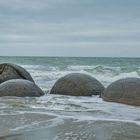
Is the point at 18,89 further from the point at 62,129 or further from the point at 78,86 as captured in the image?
the point at 62,129

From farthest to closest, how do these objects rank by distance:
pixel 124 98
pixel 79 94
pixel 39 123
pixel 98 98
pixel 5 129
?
pixel 79 94 < pixel 98 98 < pixel 124 98 < pixel 39 123 < pixel 5 129

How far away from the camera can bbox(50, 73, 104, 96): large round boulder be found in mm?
10266

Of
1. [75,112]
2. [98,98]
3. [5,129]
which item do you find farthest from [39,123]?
[98,98]

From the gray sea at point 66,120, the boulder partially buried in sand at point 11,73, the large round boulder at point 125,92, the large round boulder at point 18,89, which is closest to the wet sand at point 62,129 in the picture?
the gray sea at point 66,120

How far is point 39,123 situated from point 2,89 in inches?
158

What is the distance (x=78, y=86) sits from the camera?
10.3 m

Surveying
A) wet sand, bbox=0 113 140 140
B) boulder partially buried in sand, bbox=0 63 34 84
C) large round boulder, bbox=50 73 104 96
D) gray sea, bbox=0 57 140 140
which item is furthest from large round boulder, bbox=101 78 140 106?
boulder partially buried in sand, bbox=0 63 34 84

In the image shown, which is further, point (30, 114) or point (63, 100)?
point (63, 100)

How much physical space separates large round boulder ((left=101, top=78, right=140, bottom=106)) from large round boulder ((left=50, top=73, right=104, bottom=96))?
1059 mm

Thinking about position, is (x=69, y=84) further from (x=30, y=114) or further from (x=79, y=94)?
(x=30, y=114)

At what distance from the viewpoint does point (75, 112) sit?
7.20m

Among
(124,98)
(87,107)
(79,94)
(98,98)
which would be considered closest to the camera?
(87,107)

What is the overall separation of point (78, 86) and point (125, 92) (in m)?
1.76

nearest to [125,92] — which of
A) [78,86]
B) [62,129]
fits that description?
[78,86]
